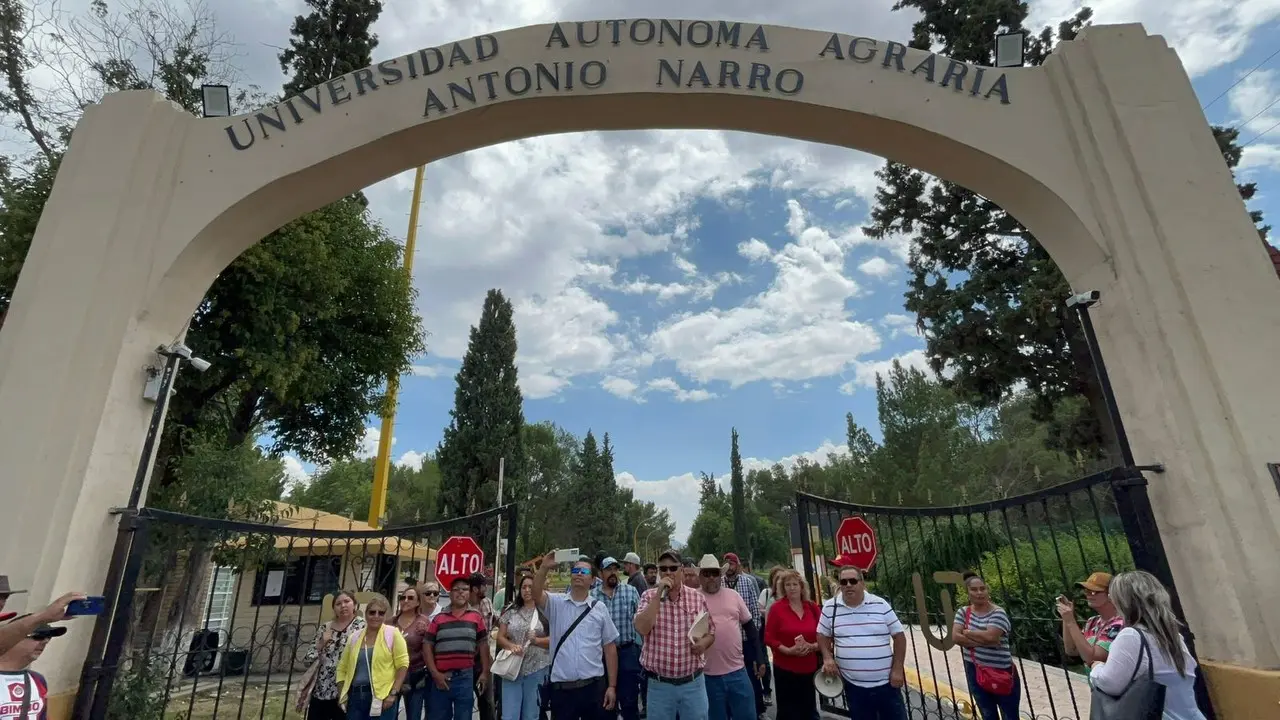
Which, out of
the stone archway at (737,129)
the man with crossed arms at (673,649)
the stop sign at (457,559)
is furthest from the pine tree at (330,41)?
the man with crossed arms at (673,649)

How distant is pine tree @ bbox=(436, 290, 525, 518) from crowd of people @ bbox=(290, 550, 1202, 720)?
59.1 feet

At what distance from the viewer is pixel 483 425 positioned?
24766 mm

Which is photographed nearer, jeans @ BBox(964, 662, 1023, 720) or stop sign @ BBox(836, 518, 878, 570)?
jeans @ BBox(964, 662, 1023, 720)

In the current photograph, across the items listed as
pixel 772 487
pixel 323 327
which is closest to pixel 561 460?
pixel 772 487

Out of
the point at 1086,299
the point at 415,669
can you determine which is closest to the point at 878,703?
the point at 1086,299

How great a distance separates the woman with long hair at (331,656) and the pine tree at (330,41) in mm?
9965

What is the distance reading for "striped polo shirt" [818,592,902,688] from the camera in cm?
425

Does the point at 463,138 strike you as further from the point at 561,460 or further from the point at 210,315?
the point at 561,460

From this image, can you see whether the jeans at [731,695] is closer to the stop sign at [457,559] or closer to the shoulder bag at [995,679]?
the shoulder bag at [995,679]

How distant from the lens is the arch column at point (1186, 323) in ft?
11.6

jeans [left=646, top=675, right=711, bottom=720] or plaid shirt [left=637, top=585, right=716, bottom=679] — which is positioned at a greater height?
plaid shirt [left=637, top=585, right=716, bottom=679]

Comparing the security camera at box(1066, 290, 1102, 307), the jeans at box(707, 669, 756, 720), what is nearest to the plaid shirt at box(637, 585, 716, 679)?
the jeans at box(707, 669, 756, 720)

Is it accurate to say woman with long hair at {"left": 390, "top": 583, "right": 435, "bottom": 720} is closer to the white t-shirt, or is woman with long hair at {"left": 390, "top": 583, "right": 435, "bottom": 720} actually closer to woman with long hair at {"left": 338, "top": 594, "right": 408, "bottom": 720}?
woman with long hair at {"left": 338, "top": 594, "right": 408, "bottom": 720}

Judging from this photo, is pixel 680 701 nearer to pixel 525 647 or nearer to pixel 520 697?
pixel 525 647
